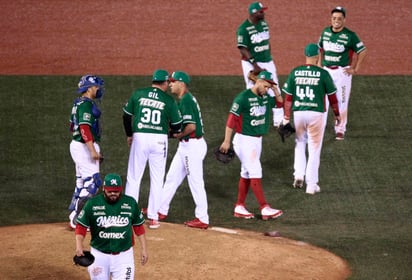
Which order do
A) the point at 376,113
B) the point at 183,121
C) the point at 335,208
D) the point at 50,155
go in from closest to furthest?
the point at 183,121 < the point at 335,208 < the point at 50,155 < the point at 376,113

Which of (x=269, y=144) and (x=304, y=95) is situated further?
(x=269, y=144)

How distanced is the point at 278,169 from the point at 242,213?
6.52 feet

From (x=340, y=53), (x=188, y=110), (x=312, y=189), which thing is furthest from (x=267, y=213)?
(x=340, y=53)

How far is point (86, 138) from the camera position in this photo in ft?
42.0

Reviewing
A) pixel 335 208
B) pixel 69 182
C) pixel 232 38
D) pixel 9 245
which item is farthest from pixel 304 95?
pixel 232 38

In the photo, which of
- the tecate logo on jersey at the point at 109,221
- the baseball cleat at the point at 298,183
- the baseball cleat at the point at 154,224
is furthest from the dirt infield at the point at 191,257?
the baseball cleat at the point at 298,183

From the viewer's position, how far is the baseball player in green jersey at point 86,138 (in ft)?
42.1

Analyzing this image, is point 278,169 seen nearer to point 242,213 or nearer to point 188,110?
point 242,213

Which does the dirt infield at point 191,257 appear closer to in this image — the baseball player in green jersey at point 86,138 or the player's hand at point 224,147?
the baseball player in green jersey at point 86,138

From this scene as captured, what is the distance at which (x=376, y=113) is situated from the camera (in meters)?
18.0

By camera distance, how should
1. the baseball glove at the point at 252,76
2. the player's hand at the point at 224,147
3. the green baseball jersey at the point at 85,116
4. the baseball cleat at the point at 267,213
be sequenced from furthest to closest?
the baseball glove at the point at 252,76 < the baseball cleat at the point at 267,213 < the player's hand at the point at 224,147 < the green baseball jersey at the point at 85,116

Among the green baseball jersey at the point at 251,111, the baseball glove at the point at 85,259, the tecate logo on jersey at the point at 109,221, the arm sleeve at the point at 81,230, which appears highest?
the green baseball jersey at the point at 251,111

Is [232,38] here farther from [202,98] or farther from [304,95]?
[304,95]

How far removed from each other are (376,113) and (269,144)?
213 centimetres
